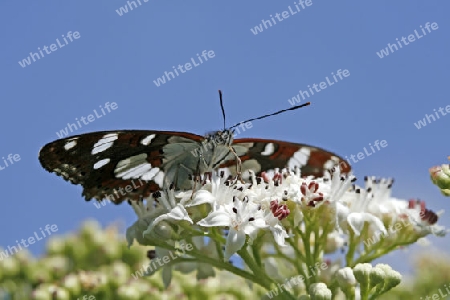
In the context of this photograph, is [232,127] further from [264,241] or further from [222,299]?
[222,299]

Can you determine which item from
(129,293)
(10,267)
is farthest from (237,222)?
(10,267)

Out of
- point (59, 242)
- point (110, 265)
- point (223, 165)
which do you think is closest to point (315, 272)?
point (223, 165)

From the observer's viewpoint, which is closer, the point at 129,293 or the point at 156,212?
the point at 156,212

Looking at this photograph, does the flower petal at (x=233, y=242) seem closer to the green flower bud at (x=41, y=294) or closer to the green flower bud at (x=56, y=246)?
the green flower bud at (x=41, y=294)

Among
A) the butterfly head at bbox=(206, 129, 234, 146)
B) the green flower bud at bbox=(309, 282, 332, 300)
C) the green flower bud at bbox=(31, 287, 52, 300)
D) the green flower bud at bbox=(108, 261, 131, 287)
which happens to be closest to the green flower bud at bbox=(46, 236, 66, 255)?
the green flower bud at bbox=(108, 261, 131, 287)

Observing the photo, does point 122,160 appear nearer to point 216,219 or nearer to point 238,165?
point 238,165

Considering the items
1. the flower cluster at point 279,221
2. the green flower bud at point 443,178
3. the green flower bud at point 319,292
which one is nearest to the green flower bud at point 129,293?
the flower cluster at point 279,221
